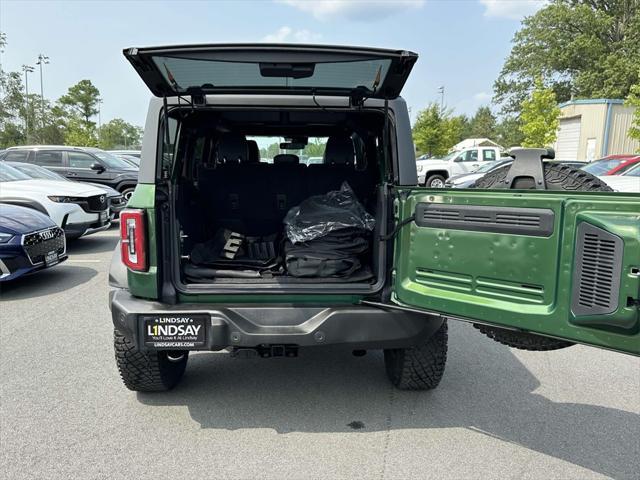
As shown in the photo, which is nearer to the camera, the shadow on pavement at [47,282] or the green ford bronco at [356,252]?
the green ford bronco at [356,252]

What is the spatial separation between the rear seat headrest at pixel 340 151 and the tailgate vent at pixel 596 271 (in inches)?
99.3

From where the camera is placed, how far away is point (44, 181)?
27.7ft

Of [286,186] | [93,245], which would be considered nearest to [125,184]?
[93,245]

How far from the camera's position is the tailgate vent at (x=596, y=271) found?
1884mm

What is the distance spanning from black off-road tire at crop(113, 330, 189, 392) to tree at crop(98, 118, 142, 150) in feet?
224

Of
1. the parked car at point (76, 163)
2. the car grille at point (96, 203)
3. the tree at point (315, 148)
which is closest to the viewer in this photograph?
the tree at point (315, 148)

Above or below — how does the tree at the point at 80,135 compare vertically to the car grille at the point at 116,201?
above

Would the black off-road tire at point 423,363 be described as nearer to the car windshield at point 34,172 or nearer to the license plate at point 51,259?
the license plate at point 51,259

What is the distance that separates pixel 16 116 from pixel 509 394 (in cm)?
5572

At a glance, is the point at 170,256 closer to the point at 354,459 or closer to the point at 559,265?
the point at 354,459

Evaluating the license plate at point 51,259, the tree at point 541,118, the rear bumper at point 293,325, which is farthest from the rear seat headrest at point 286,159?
the tree at point 541,118

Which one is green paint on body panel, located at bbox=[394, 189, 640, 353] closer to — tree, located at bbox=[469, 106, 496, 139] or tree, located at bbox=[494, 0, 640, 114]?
tree, located at bbox=[494, 0, 640, 114]

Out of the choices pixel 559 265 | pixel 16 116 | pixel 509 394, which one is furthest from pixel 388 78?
pixel 16 116

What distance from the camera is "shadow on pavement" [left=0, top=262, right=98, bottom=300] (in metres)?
5.68
